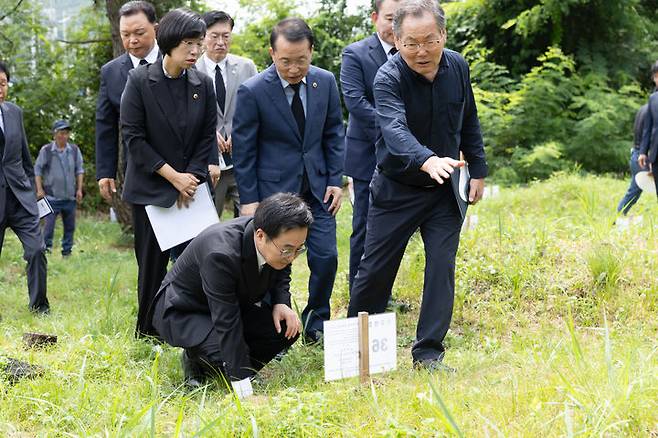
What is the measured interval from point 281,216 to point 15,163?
3520 mm

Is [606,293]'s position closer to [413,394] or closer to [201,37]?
[413,394]

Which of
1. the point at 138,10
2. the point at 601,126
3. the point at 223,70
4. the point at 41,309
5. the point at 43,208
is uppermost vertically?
the point at 138,10

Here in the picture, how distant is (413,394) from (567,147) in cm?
1293

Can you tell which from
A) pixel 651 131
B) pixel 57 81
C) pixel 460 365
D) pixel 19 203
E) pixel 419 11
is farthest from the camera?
pixel 57 81

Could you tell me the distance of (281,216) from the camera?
3.99m

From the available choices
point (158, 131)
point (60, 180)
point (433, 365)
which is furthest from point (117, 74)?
point (60, 180)

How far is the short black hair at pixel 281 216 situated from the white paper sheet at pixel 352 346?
494 mm

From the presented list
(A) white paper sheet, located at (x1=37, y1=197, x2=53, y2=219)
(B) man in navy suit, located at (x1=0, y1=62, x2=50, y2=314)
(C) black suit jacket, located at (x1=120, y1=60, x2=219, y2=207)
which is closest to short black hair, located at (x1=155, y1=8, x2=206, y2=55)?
(C) black suit jacket, located at (x1=120, y1=60, x2=219, y2=207)

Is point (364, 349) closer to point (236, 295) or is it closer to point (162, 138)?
point (236, 295)

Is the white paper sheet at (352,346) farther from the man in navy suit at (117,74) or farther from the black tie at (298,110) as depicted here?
the man in navy suit at (117,74)

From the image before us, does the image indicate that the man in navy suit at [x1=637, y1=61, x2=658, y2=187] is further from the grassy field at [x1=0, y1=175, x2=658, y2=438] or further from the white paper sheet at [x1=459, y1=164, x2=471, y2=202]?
the white paper sheet at [x1=459, y1=164, x2=471, y2=202]

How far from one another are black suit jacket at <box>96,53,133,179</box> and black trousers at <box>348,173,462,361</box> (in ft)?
6.52

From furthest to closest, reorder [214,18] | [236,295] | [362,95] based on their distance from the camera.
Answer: [214,18], [362,95], [236,295]

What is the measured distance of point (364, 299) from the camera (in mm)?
4746
